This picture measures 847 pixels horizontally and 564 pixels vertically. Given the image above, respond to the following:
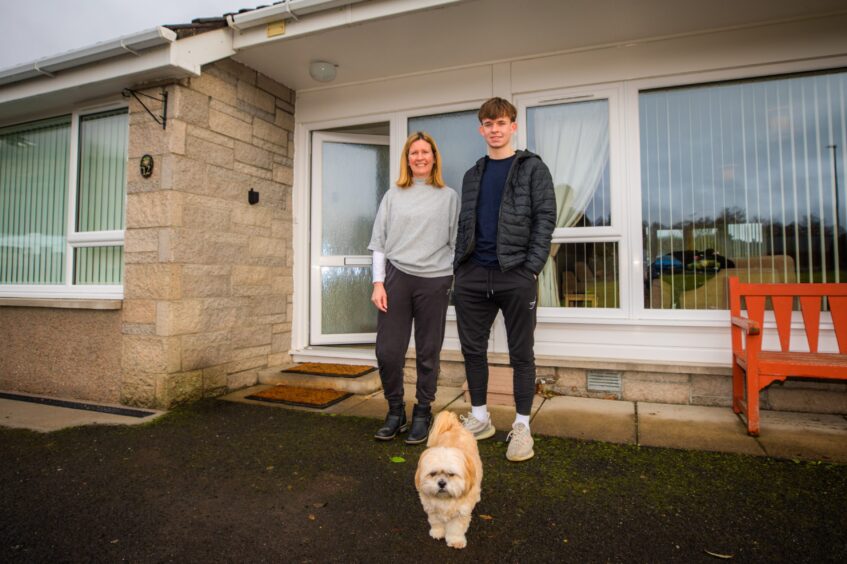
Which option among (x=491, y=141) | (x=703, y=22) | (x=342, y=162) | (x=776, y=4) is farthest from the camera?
(x=342, y=162)

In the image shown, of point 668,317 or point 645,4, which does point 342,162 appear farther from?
point 668,317

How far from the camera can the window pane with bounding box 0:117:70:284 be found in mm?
4635

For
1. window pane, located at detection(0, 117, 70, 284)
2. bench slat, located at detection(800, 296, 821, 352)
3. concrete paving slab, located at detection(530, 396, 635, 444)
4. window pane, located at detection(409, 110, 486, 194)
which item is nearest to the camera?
concrete paving slab, located at detection(530, 396, 635, 444)

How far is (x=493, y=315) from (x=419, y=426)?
0.78 meters

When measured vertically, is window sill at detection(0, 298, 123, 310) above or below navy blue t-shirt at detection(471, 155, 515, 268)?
below

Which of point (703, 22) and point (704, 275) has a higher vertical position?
point (703, 22)

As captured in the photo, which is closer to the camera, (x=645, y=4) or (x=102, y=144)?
(x=645, y=4)

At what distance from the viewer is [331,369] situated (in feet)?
14.4

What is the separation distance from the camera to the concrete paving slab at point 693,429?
2742 millimetres

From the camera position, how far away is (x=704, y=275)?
3734 millimetres

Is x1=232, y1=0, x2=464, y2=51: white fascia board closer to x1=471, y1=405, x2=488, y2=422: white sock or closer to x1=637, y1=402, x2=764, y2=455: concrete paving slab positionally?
x1=471, y1=405, x2=488, y2=422: white sock

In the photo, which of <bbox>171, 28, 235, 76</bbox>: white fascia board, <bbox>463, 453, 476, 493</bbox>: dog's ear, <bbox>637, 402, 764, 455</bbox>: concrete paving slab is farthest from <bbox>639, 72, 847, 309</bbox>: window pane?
<bbox>171, 28, 235, 76</bbox>: white fascia board

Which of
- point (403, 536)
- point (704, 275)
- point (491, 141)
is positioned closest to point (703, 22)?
point (704, 275)

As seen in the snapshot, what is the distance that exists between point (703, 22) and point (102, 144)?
5.06 meters
